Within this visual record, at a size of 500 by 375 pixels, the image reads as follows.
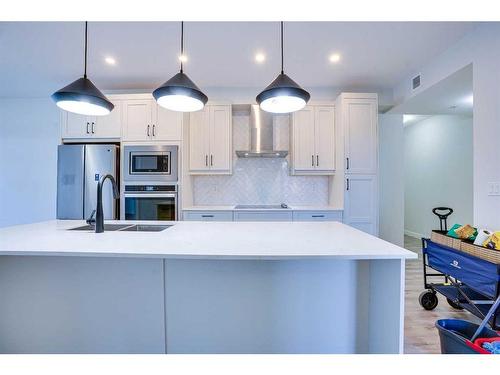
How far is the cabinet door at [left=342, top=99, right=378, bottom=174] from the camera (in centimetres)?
329

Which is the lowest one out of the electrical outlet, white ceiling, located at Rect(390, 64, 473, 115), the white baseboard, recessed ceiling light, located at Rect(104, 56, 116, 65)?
the white baseboard

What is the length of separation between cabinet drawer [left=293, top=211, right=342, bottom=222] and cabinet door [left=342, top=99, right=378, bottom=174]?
0.62 m

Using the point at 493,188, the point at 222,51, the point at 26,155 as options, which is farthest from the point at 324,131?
the point at 26,155

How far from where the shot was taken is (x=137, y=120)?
3314 millimetres

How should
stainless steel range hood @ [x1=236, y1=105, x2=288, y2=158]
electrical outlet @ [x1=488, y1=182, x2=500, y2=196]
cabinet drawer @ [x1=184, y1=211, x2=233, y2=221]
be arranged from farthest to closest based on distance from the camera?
stainless steel range hood @ [x1=236, y1=105, x2=288, y2=158] → cabinet drawer @ [x1=184, y1=211, x2=233, y2=221] → electrical outlet @ [x1=488, y1=182, x2=500, y2=196]

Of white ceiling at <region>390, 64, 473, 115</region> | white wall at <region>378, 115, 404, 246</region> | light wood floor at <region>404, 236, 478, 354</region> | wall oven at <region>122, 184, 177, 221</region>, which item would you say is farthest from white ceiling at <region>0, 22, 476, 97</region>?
light wood floor at <region>404, 236, 478, 354</region>

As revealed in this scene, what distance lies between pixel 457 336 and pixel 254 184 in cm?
287

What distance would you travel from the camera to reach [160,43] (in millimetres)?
2596

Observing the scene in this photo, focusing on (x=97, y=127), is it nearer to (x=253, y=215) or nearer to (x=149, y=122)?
(x=149, y=122)

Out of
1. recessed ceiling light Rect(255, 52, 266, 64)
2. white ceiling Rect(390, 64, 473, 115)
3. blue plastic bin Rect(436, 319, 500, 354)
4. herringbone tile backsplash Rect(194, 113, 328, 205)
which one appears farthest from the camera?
herringbone tile backsplash Rect(194, 113, 328, 205)

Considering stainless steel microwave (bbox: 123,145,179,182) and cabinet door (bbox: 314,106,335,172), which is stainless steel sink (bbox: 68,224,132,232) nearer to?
stainless steel microwave (bbox: 123,145,179,182)
